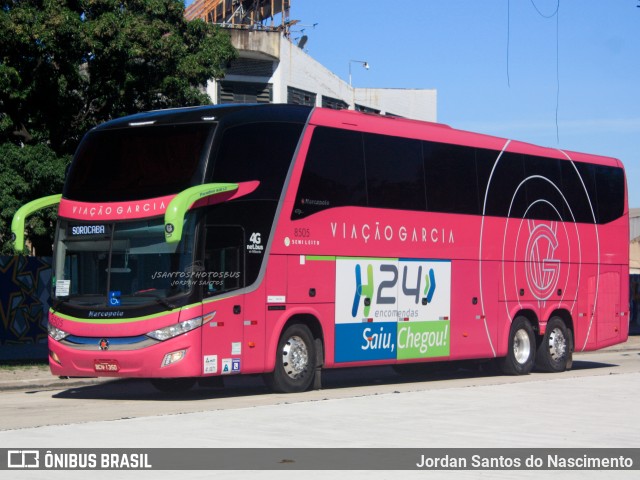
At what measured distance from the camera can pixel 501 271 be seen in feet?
76.9

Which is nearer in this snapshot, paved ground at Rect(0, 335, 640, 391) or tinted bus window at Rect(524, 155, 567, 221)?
paved ground at Rect(0, 335, 640, 391)

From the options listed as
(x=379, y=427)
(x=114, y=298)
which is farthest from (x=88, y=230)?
(x=379, y=427)

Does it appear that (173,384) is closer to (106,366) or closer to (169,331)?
(106,366)

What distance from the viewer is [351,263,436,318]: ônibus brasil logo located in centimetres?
2020

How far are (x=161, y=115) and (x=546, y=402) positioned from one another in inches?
276

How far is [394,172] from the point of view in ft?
67.8

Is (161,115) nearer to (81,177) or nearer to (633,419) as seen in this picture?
(81,177)

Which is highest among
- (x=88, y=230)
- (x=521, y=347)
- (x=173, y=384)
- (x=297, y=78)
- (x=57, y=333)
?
(x=297, y=78)

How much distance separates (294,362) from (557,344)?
8023 millimetres

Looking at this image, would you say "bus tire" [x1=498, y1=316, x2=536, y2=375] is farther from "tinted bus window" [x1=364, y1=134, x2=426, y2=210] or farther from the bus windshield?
the bus windshield

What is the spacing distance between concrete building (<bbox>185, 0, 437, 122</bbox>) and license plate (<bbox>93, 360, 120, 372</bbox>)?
26.2m

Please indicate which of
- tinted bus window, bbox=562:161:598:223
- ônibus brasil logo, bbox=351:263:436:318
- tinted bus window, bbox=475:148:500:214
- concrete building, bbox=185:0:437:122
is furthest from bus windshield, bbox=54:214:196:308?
concrete building, bbox=185:0:437:122

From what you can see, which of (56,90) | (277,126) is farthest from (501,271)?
(56,90)

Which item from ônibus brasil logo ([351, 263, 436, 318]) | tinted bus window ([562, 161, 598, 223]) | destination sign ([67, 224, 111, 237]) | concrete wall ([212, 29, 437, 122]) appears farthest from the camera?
concrete wall ([212, 29, 437, 122])
